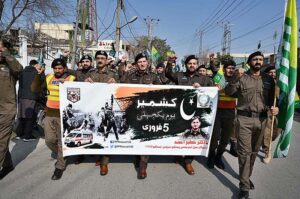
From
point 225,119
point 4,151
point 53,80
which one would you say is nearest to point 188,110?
point 225,119

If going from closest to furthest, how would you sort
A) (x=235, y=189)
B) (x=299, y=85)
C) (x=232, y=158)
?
(x=235, y=189) → (x=232, y=158) → (x=299, y=85)

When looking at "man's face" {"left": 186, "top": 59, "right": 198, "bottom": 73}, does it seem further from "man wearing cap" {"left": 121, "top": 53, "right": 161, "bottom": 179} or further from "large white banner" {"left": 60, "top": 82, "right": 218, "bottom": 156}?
"man wearing cap" {"left": 121, "top": 53, "right": 161, "bottom": 179}

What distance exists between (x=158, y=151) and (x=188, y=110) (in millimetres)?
868

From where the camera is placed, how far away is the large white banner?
4.49 meters

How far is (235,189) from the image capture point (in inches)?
159

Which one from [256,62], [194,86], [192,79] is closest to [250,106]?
[256,62]

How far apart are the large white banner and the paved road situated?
36 cm

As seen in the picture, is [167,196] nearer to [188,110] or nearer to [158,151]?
[158,151]

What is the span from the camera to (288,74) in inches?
151

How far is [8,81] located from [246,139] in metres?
3.59

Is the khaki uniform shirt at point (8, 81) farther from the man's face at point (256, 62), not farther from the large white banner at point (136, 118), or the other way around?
the man's face at point (256, 62)

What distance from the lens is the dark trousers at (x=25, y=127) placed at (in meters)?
6.35

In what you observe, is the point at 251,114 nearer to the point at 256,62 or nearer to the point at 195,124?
the point at 256,62

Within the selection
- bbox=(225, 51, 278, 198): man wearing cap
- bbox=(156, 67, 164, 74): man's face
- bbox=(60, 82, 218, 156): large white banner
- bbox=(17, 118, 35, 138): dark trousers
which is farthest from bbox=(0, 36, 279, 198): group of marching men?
bbox=(156, 67, 164, 74): man's face
